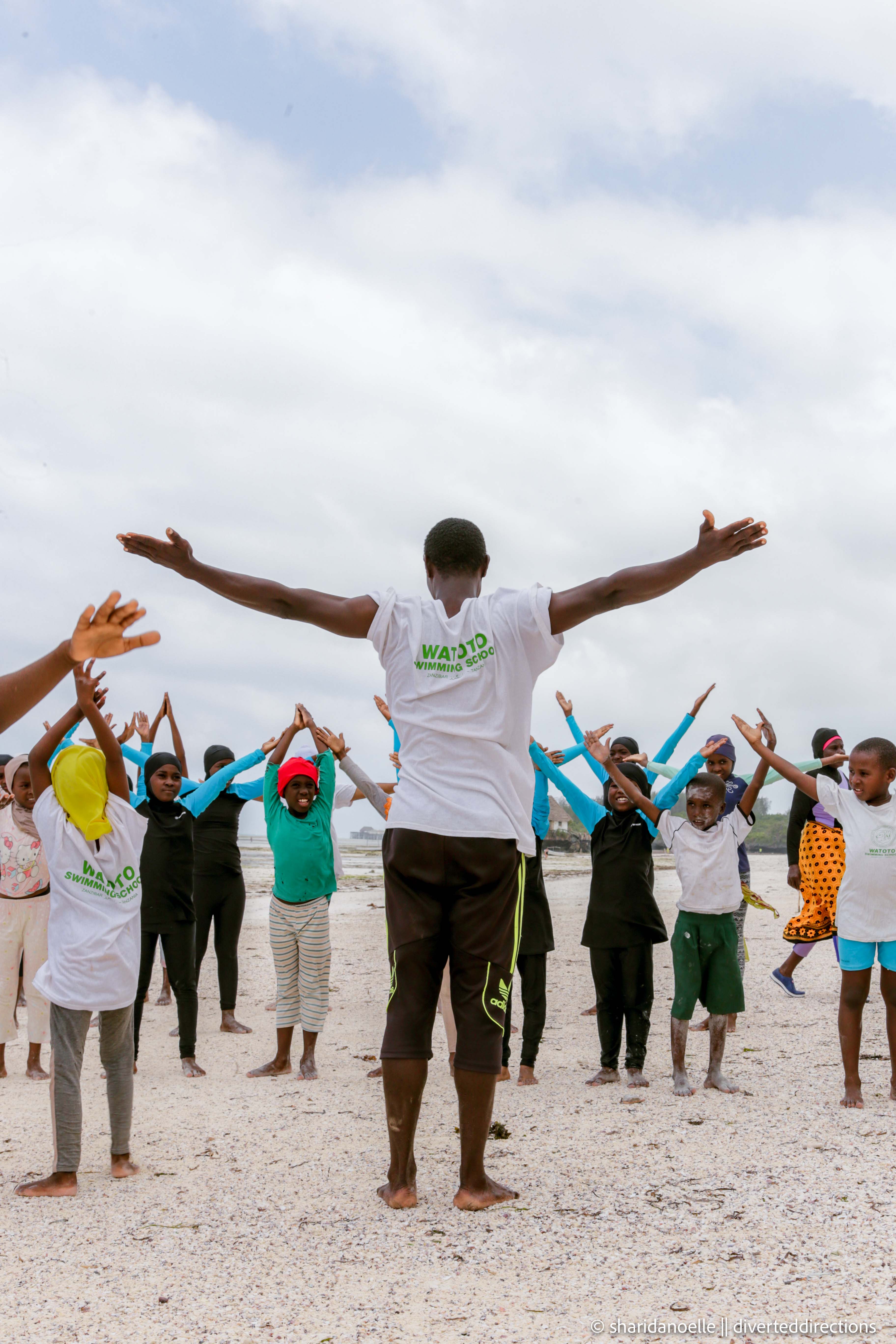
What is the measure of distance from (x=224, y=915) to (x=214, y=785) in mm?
1612

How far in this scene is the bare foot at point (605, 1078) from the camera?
6.67 metres

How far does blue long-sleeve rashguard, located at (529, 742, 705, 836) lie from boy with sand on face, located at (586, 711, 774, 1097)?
0.22 feet

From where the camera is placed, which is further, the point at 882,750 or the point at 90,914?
the point at 882,750

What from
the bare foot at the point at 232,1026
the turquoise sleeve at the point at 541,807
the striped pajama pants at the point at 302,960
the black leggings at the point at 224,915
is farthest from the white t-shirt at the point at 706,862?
the bare foot at the point at 232,1026

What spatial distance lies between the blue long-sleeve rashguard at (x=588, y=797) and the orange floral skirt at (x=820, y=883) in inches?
102

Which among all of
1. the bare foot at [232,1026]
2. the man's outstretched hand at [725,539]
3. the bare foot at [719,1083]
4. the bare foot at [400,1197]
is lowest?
the bare foot at [232,1026]

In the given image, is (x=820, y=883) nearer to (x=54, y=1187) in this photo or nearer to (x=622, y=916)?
(x=622, y=916)

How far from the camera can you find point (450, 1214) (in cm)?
403

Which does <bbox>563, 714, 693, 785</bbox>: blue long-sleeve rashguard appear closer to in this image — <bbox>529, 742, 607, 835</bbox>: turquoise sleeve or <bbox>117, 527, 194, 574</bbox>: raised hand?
<bbox>529, 742, 607, 835</bbox>: turquoise sleeve

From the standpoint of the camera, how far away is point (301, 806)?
7.80 meters

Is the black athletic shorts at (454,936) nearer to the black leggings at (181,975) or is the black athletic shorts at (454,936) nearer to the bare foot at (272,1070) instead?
the bare foot at (272,1070)

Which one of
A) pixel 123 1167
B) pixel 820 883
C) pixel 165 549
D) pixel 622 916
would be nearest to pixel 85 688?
pixel 165 549

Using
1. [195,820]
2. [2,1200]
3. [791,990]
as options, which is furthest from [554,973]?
[2,1200]

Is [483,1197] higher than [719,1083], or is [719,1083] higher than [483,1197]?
[483,1197]
